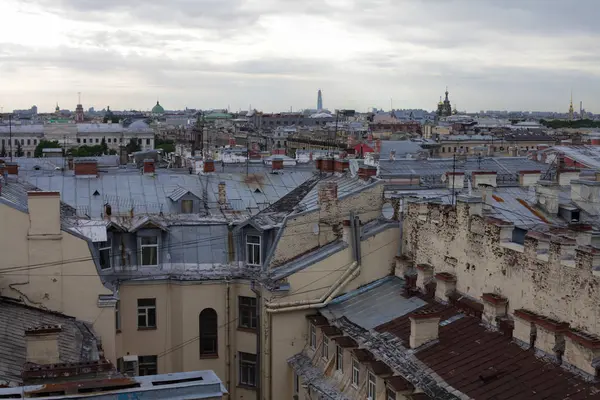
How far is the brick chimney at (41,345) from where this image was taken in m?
15.8

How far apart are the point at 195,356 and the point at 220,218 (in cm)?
437

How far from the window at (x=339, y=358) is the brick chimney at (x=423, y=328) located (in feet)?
7.26

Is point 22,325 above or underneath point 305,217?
underneath

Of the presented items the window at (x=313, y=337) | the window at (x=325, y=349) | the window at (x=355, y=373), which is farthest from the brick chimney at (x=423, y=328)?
the window at (x=313, y=337)

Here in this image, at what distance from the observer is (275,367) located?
21906 mm

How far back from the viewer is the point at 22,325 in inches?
729

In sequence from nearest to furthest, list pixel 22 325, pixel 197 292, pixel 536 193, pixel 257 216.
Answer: pixel 22 325 < pixel 197 292 < pixel 257 216 < pixel 536 193

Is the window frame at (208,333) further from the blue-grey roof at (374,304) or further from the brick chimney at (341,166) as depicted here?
the brick chimney at (341,166)

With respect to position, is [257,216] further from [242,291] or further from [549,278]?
[549,278]

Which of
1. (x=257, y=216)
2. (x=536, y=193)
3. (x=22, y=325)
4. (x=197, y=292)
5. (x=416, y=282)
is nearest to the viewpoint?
(x=22, y=325)

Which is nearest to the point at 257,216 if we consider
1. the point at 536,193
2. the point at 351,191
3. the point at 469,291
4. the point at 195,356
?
the point at 351,191

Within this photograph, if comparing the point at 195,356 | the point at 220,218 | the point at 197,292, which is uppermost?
the point at 220,218

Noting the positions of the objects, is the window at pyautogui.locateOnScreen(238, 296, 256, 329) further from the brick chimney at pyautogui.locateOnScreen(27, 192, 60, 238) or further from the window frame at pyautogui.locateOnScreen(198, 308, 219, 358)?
the brick chimney at pyautogui.locateOnScreen(27, 192, 60, 238)

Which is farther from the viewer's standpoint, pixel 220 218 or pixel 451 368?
pixel 220 218
